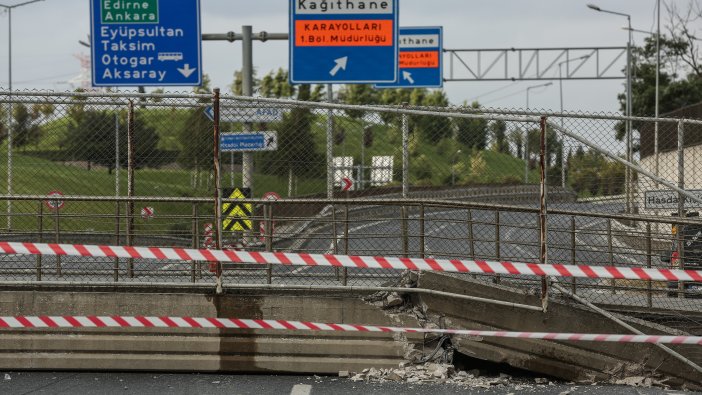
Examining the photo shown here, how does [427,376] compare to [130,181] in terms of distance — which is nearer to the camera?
[427,376]

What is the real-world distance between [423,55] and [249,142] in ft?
75.3

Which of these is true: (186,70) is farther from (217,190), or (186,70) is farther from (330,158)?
(217,190)

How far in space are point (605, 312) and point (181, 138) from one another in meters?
4.85

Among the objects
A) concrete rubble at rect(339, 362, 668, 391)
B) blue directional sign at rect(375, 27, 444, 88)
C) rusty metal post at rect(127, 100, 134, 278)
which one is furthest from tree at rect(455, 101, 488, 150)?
blue directional sign at rect(375, 27, 444, 88)

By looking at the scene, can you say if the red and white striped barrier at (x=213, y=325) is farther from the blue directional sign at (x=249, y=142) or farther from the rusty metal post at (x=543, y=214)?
the blue directional sign at (x=249, y=142)

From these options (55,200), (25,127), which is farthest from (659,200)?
(25,127)

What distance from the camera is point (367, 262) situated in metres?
9.20

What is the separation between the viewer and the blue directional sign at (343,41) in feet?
67.9

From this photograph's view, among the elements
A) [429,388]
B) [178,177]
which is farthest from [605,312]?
[178,177]

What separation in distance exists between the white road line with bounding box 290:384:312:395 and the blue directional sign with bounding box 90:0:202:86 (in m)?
10.2

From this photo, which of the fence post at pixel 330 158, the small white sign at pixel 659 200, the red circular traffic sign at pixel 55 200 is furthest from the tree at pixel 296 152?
the small white sign at pixel 659 200

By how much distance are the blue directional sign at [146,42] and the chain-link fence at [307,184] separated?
5.65 m

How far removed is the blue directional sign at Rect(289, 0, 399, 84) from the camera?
815 inches

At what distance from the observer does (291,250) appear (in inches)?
416
